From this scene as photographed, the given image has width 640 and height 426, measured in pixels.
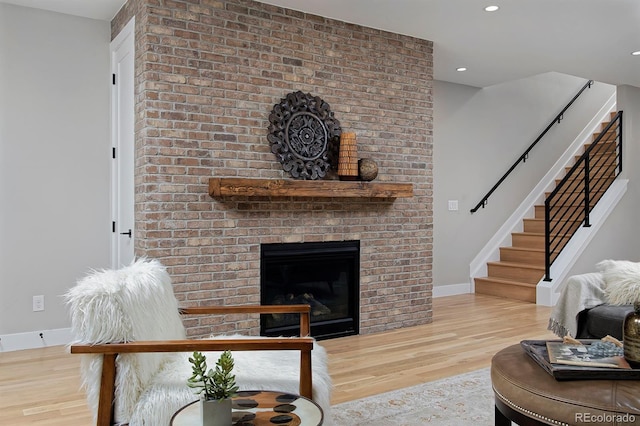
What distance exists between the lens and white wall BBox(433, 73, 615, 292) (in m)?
6.50

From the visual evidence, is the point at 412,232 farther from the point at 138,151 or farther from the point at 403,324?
the point at 138,151

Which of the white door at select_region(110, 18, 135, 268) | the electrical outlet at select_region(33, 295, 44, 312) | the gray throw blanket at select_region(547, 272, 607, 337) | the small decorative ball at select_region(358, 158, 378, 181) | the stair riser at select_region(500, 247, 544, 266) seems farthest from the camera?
the stair riser at select_region(500, 247, 544, 266)

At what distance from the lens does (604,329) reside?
3283 mm

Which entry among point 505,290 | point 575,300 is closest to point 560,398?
point 575,300

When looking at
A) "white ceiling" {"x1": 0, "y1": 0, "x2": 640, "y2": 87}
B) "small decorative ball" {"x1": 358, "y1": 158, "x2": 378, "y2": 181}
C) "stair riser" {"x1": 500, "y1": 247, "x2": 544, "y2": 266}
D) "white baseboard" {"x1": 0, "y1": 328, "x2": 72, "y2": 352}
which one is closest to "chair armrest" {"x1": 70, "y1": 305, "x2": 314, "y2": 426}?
"white baseboard" {"x1": 0, "y1": 328, "x2": 72, "y2": 352}

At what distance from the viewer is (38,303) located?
165 inches

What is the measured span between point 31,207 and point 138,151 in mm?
1128

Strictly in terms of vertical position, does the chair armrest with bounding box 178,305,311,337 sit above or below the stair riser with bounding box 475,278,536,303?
above

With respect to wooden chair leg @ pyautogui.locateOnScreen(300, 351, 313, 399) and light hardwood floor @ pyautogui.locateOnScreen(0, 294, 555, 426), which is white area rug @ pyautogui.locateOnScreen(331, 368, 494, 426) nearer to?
light hardwood floor @ pyautogui.locateOnScreen(0, 294, 555, 426)

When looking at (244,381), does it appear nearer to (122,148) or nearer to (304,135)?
(304,135)

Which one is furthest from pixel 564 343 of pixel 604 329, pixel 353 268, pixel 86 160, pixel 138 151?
pixel 86 160

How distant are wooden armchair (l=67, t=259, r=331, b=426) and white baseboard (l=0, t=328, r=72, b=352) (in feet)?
7.71

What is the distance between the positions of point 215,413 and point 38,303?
3.31 meters

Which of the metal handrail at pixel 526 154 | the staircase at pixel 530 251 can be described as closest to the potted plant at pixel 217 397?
the staircase at pixel 530 251
